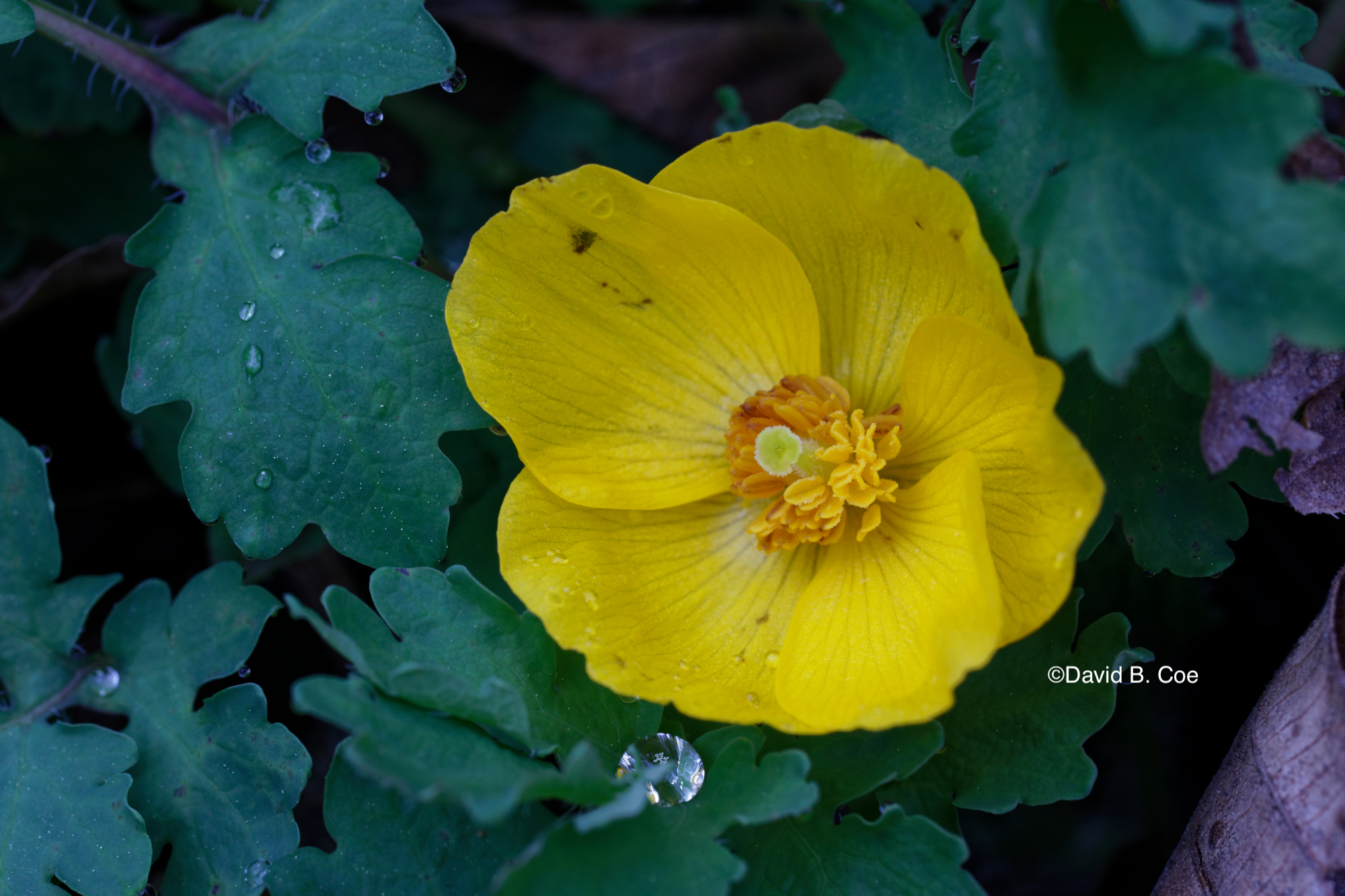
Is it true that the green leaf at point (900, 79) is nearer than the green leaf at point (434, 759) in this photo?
No

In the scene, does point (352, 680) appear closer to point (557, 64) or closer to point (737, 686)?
point (737, 686)

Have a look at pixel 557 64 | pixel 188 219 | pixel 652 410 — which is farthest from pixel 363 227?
pixel 557 64

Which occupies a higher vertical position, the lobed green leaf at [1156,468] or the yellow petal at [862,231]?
the yellow petal at [862,231]

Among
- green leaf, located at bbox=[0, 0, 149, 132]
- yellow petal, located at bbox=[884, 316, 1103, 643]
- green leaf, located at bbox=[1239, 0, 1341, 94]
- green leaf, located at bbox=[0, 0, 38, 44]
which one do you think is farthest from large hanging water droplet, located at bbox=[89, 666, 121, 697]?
green leaf, located at bbox=[1239, 0, 1341, 94]

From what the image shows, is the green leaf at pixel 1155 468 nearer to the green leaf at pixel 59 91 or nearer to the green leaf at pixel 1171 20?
the green leaf at pixel 1171 20

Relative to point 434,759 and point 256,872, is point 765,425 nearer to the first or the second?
point 434,759

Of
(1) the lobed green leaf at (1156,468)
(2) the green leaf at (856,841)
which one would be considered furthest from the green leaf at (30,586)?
(1) the lobed green leaf at (1156,468)
